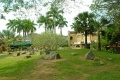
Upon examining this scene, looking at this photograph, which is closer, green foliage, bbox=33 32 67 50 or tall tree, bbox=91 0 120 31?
tall tree, bbox=91 0 120 31

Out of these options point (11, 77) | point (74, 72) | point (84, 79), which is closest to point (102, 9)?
point (74, 72)

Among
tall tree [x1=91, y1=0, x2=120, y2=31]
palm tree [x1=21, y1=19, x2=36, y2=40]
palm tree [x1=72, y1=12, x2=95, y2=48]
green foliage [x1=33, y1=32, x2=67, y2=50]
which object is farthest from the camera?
palm tree [x1=21, y1=19, x2=36, y2=40]

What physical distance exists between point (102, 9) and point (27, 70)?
335 inches

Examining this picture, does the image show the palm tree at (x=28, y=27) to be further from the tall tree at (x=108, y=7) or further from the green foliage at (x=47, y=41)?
the tall tree at (x=108, y=7)

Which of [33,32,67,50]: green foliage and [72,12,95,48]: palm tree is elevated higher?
[72,12,95,48]: palm tree

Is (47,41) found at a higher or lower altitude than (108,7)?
lower

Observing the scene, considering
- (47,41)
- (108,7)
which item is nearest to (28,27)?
(47,41)

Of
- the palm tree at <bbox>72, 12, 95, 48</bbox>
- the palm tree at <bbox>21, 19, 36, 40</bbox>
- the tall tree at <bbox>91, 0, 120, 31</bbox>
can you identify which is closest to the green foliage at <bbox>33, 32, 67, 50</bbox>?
the palm tree at <bbox>72, 12, 95, 48</bbox>

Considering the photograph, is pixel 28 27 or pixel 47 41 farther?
pixel 28 27

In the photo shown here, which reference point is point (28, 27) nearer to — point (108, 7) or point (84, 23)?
point (84, 23)

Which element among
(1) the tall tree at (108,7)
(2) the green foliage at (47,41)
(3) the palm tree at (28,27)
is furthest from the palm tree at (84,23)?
(3) the palm tree at (28,27)

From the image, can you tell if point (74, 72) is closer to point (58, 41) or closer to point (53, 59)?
point (53, 59)

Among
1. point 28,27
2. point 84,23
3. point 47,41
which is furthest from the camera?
point 28,27

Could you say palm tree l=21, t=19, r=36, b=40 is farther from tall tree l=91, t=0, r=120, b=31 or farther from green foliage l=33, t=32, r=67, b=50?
tall tree l=91, t=0, r=120, b=31
